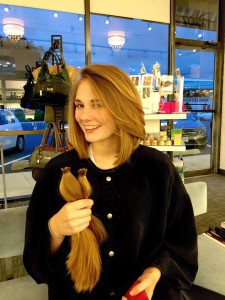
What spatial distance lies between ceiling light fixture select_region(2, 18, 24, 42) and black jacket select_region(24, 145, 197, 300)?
284cm

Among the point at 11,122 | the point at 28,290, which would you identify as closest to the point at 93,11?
the point at 11,122

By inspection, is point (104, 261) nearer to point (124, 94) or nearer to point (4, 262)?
point (124, 94)

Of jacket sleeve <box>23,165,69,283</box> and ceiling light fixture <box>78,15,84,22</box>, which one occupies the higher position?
ceiling light fixture <box>78,15,84,22</box>

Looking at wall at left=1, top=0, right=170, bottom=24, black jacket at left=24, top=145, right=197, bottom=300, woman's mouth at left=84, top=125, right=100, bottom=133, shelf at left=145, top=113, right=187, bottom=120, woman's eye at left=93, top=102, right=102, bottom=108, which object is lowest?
black jacket at left=24, top=145, right=197, bottom=300

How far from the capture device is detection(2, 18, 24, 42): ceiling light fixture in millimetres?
3170

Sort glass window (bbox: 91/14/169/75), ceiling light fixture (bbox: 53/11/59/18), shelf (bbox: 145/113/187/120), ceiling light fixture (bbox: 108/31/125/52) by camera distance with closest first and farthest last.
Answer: shelf (bbox: 145/113/187/120) < ceiling light fixture (bbox: 53/11/59/18) < glass window (bbox: 91/14/169/75) < ceiling light fixture (bbox: 108/31/125/52)

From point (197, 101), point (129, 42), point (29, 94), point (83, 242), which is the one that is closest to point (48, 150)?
point (29, 94)

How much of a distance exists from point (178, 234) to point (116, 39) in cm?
342

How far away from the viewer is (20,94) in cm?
334

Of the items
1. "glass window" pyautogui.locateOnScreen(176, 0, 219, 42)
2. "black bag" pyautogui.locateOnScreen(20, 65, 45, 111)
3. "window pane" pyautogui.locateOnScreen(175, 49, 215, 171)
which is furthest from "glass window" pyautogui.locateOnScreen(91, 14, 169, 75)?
"black bag" pyautogui.locateOnScreen(20, 65, 45, 111)

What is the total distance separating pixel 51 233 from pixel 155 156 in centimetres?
47

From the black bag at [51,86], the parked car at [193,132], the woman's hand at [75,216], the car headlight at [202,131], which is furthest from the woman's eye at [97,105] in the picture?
the car headlight at [202,131]

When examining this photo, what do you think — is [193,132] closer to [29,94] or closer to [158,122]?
[158,122]

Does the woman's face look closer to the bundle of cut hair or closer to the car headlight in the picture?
the bundle of cut hair
